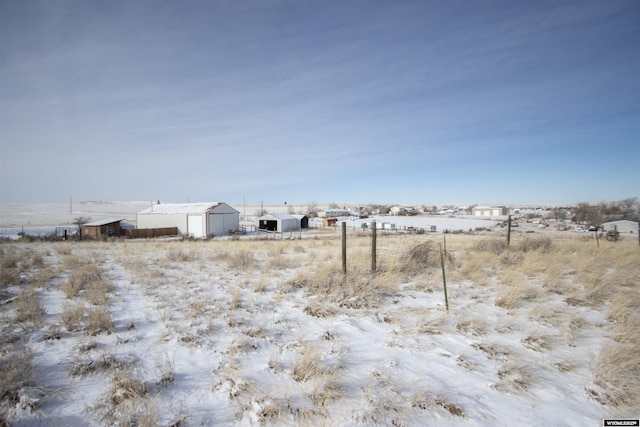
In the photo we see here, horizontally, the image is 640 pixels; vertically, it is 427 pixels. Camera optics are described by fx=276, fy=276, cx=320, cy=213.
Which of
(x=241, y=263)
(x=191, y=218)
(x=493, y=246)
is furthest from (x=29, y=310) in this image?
(x=191, y=218)

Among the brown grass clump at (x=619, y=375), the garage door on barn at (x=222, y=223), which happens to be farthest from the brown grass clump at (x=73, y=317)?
the garage door on barn at (x=222, y=223)

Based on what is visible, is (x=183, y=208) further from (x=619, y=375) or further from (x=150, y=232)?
(x=619, y=375)

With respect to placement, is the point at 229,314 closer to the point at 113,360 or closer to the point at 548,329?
the point at 113,360

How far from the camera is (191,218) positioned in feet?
131

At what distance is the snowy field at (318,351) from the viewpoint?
3.21 metres

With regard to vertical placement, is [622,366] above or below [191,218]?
below

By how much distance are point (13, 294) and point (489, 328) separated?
10.9 m

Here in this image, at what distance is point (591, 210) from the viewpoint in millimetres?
67562

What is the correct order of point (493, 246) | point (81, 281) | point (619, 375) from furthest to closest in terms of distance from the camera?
point (493, 246) → point (81, 281) → point (619, 375)

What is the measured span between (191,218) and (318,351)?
4014 cm

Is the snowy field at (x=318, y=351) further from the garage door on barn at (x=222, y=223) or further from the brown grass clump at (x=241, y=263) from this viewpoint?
the garage door on barn at (x=222, y=223)

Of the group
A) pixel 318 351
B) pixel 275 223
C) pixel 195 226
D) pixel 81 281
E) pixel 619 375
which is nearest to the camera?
pixel 619 375

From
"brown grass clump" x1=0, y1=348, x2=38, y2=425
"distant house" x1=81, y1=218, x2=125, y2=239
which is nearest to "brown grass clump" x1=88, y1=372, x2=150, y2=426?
"brown grass clump" x1=0, y1=348, x2=38, y2=425

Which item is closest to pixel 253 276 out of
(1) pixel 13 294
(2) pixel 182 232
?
Result: (1) pixel 13 294
